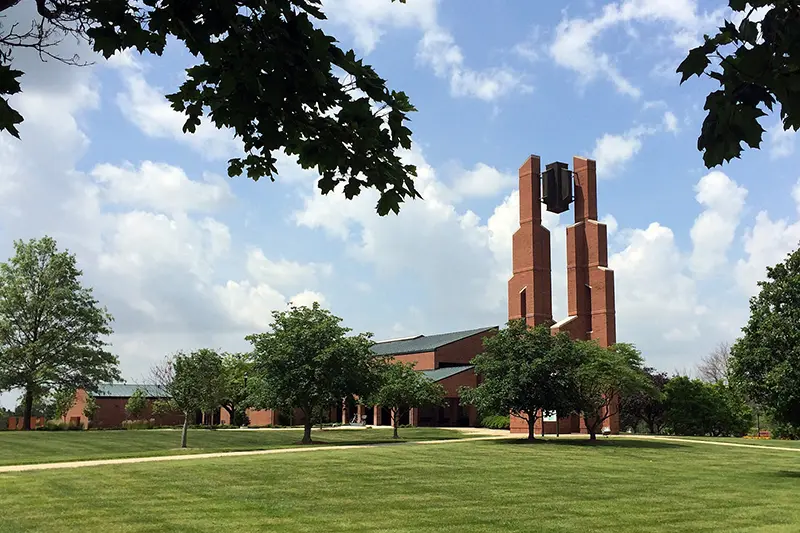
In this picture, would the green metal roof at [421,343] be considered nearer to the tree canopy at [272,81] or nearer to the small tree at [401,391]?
the small tree at [401,391]

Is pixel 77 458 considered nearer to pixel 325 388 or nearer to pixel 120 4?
pixel 325 388

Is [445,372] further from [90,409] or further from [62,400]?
[62,400]

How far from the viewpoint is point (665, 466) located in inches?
929

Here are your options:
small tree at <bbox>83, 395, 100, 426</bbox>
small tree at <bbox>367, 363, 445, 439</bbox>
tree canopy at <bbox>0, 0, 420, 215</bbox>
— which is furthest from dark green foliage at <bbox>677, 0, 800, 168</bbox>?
small tree at <bbox>83, 395, 100, 426</bbox>

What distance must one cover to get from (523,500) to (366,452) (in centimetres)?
1206

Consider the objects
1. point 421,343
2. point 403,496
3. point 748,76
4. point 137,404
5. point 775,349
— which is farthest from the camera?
point 421,343

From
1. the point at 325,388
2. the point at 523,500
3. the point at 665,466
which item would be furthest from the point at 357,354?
the point at 523,500

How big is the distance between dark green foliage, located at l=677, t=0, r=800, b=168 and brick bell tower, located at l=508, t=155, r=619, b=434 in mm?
40303

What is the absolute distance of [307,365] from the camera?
113 ft

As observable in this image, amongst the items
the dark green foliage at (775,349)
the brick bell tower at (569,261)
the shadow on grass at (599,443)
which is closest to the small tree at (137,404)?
the brick bell tower at (569,261)

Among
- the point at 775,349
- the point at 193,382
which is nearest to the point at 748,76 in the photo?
the point at 775,349

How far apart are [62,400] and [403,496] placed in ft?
137

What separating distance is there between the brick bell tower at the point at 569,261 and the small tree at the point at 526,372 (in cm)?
818

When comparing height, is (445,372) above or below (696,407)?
above
